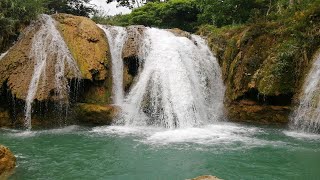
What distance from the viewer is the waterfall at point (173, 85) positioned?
48.4ft

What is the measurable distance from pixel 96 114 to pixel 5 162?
21.6 ft

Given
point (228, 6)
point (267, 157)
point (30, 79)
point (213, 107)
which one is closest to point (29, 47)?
point (30, 79)

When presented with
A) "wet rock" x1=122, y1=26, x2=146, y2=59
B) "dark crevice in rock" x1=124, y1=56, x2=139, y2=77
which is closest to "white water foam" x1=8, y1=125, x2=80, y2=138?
"dark crevice in rock" x1=124, y1=56, x2=139, y2=77

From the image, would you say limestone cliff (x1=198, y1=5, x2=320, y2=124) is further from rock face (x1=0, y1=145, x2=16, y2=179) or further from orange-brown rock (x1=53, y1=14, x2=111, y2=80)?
rock face (x1=0, y1=145, x2=16, y2=179)

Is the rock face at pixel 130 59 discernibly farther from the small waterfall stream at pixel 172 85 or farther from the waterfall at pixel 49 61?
the waterfall at pixel 49 61

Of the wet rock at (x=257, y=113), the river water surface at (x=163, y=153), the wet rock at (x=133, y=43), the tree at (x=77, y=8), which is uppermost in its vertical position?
the tree at (x=77, y=8)

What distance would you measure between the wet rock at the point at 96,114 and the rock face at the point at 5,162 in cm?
623

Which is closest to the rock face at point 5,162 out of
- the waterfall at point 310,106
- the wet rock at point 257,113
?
the waterfall at point 310,106

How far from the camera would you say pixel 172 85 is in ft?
52.0

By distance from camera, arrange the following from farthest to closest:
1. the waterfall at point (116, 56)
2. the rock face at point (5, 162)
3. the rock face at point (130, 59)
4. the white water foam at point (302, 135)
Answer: the rock face at point (130, 59)
the waterfall at point (116, 56)
the white water foam at point (302, 135)
the rock face at point (5, 162)

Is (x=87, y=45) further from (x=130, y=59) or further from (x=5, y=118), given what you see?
(x=5, y=118)

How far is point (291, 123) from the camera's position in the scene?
14.3m

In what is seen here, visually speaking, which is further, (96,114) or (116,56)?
(116,56)

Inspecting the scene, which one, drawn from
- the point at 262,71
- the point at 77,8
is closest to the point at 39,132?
the point at 262,71
